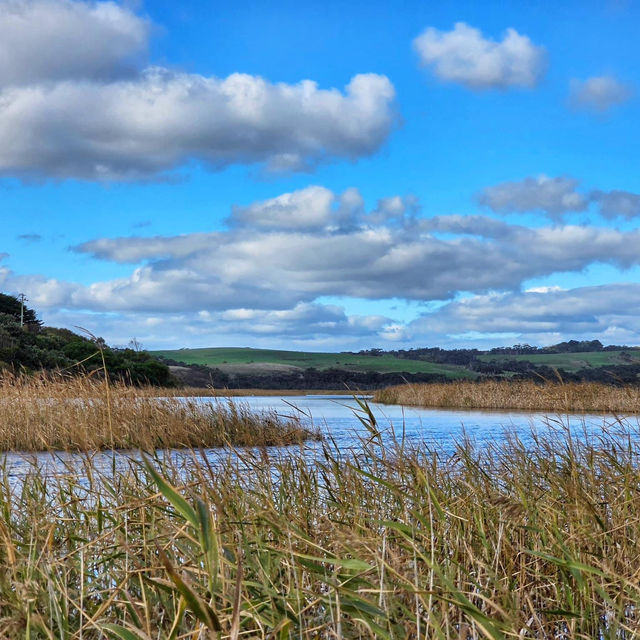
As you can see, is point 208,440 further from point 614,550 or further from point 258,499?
point 614,550

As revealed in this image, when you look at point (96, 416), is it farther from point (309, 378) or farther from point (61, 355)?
point (309, 378)

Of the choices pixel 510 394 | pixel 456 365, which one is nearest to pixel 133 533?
pixel 510 394

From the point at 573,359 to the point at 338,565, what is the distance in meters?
101

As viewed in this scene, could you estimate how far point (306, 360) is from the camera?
10681 centimetres

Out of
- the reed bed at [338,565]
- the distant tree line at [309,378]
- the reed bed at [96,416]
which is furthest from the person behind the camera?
the distant tree line at [309,378]

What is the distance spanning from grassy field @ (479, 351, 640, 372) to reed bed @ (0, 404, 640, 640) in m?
84.9

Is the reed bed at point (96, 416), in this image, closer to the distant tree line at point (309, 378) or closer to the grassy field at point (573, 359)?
the distant tree line at point (309, 378)

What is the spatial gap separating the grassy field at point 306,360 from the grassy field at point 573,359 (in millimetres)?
8192

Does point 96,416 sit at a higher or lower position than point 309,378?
higher

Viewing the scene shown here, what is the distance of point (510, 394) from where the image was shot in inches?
1219

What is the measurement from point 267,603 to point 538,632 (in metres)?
1.77

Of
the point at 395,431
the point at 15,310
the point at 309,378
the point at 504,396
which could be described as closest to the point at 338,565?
the point at 395,431

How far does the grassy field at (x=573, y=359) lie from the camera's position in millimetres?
90137

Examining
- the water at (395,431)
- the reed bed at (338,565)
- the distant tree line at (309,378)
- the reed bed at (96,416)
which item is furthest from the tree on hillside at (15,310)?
the reed bed at (338,565)
